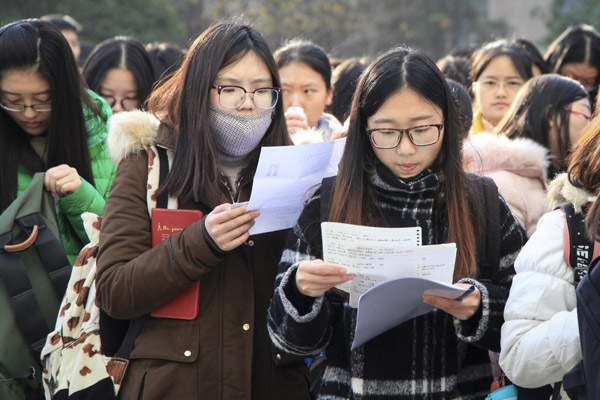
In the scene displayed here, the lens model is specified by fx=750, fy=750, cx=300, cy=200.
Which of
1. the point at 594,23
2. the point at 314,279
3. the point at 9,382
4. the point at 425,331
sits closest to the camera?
the point at 314,279

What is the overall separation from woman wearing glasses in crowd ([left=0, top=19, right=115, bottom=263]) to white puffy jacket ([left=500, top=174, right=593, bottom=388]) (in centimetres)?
197

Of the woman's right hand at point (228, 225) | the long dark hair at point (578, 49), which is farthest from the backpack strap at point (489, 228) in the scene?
the long dark hair at point (578, 49)

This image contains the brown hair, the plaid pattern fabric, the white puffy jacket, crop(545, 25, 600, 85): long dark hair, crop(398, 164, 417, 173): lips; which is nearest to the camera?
the white puffy jacket

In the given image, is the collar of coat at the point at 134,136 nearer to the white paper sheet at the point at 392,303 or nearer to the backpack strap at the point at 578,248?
the white paper sheet at the point at 392,303

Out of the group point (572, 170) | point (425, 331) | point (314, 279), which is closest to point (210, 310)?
point (314, 279)

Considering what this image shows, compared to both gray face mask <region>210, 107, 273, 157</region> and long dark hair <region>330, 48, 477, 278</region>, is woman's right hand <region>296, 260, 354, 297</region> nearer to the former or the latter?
long dark hair <region>330, 48, 477, 278</region>

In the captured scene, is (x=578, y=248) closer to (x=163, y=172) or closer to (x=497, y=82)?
(x=163, y=172)

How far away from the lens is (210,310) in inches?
106

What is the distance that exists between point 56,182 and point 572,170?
2177 mm

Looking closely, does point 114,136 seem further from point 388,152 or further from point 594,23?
point 594,23

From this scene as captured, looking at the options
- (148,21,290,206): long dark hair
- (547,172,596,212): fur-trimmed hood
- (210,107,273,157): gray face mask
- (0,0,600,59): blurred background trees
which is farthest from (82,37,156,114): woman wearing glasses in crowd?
(0,0,600,59): blurred background trees

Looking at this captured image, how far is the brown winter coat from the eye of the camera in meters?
2.57

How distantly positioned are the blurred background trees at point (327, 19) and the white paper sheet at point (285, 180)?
829 centimetres

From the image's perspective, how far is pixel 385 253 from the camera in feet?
7.27
